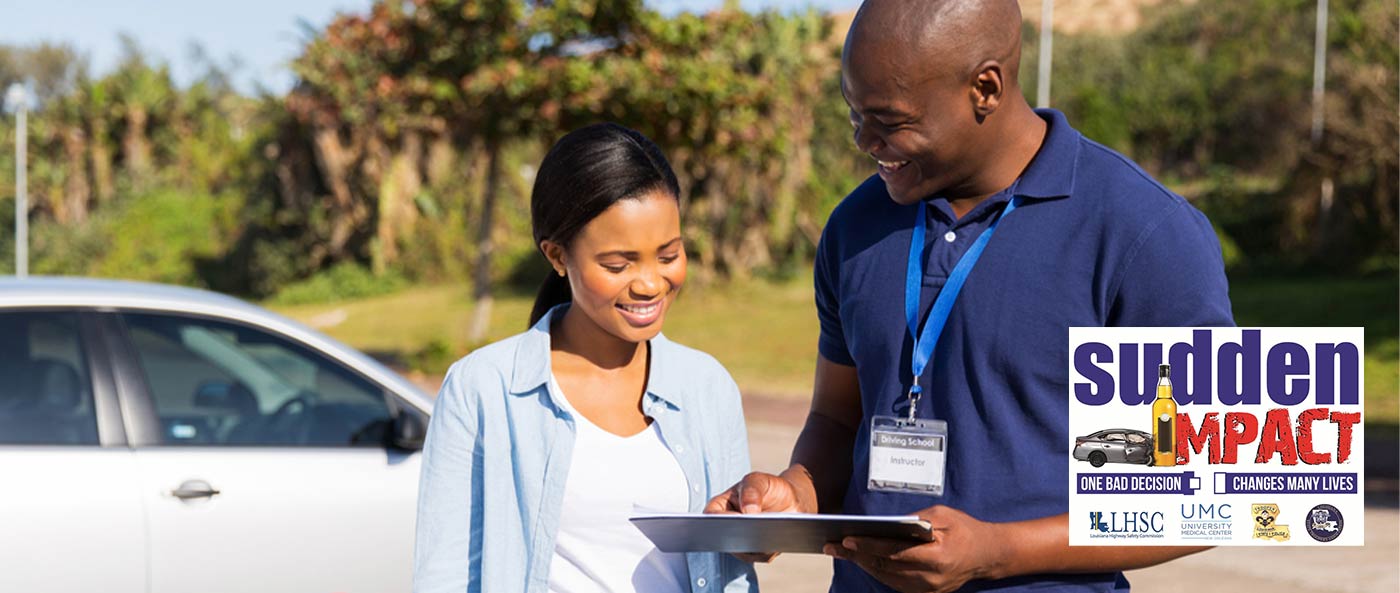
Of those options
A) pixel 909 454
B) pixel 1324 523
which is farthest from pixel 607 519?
pixel 1324 523

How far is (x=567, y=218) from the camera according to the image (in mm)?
2584

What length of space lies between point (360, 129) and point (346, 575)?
27663 millimetres

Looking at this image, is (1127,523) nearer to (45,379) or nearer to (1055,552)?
(1055,552)

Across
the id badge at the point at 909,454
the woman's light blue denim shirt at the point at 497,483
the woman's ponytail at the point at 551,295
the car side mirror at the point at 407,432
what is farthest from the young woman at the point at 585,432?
the car side mirror at the point at 407,432

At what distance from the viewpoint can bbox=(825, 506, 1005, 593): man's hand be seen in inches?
78.0

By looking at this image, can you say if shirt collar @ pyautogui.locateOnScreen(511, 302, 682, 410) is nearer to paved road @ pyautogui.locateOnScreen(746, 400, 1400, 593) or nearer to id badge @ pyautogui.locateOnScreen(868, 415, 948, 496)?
id badge @ pyautogui.locateOnScreen(868, 415, 948, 496)

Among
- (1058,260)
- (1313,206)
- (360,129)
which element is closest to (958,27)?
(1058,260)

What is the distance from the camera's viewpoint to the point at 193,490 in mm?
4641

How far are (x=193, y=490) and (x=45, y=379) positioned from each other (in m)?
0.72

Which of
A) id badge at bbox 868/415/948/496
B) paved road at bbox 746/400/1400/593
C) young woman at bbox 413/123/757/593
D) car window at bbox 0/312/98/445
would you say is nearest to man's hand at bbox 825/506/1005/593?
id badge at bbox 868/415/948/496

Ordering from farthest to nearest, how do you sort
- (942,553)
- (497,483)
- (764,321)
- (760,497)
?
(764,321)
(497,483)
(760,497)
(942,553)

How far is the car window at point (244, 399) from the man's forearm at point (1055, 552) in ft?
11.0

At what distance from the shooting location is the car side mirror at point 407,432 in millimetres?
4906

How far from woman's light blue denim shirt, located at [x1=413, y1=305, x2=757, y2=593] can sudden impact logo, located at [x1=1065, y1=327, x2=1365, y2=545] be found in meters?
0.77
